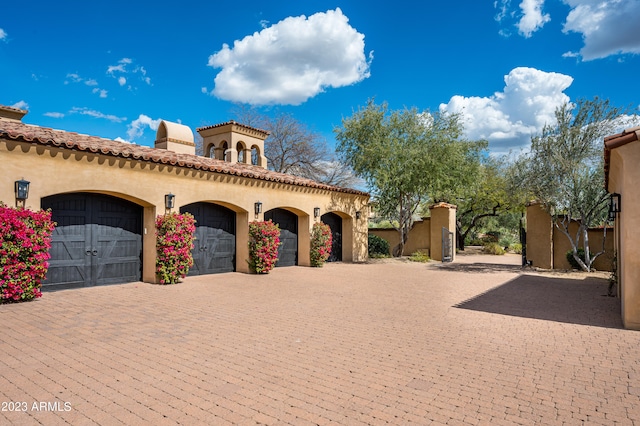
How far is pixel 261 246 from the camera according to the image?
1392 centimetres

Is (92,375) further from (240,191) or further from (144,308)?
(240,191)

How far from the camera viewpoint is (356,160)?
66.6 ft

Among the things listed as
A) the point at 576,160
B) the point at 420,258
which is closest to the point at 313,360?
the point at 576,160

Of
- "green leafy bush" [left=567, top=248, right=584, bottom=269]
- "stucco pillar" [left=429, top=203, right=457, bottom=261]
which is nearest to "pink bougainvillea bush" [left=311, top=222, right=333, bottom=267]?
"stucco pillar" [left=429, top=203, right=457, bottom=261]

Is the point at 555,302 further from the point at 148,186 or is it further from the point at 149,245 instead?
the point at 148,186

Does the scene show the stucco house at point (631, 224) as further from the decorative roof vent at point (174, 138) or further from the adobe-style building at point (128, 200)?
the decorative roof vent at point (174, 138)

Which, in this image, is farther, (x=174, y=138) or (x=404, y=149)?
(x=404, y=149)

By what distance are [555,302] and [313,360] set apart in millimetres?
7305

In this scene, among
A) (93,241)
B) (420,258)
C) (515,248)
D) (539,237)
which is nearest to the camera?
(93,241)

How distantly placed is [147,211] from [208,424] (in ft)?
30.8

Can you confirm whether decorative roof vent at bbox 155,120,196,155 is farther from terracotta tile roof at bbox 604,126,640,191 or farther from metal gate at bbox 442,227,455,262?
terracotta tile roof at bbox 604,126,640,191

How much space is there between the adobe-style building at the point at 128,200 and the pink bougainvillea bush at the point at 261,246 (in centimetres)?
39

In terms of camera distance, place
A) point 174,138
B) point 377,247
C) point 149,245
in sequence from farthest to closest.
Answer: point 377,247
point 174,138
point 149,245

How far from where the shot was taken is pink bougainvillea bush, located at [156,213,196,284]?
1123 cm
